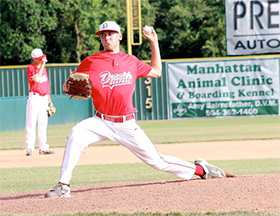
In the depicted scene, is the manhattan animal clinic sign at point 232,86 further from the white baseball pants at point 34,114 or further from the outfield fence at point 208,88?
the white baseball pants at point 34,114

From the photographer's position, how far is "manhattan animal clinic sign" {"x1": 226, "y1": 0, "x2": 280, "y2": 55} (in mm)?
18625

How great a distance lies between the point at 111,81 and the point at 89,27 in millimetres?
26208

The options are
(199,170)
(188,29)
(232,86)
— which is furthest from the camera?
(188,29)

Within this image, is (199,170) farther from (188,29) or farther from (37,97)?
(188,29)

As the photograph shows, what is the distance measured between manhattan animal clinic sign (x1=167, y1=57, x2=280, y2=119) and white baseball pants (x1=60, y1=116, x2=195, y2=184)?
51.4 feet

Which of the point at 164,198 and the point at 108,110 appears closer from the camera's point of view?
the point at 164,198

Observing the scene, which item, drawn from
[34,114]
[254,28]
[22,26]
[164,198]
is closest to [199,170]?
[164,198]

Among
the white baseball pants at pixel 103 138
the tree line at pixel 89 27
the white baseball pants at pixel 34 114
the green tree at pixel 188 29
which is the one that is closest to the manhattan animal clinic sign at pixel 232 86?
the tree line at pixel 89 27

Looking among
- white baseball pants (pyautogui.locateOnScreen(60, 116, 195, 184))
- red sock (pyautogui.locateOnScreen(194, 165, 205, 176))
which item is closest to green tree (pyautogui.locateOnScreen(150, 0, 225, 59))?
red sock (pyautogui.locateOnScreen(194, 165, 205, 176))

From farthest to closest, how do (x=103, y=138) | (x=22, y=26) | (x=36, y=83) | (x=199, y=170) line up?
(x=22, y=26)
(x=36, y=83)
(x=199, y=170)
(x=103, y=138)

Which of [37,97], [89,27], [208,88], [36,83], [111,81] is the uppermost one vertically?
[89,27]

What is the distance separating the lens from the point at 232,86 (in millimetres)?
21250

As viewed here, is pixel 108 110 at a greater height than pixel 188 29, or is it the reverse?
pixel 188 29

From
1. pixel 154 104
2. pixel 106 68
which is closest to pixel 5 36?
pixel 154 104
